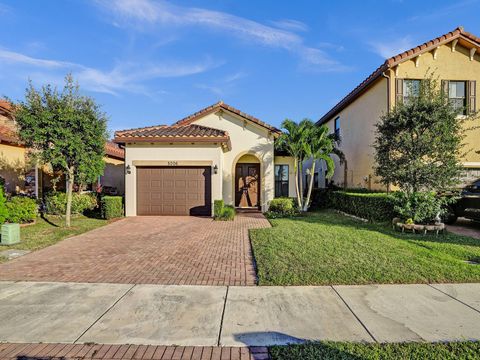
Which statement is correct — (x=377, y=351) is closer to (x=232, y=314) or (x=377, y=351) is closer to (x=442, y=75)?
(x=232, y=314)

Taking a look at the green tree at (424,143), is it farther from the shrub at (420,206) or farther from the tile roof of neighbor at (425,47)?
the tile roof of neighbor at (425,47)

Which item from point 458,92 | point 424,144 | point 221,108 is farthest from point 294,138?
point 458,92

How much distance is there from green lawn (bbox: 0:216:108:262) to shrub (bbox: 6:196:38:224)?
1.18 feet

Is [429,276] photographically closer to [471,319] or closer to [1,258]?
[471,319]

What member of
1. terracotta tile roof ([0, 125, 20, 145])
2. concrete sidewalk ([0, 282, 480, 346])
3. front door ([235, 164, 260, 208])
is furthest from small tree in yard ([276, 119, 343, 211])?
terracotta tile roof ([0, 125, 20, 145])

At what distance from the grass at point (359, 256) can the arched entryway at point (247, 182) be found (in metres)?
6.62

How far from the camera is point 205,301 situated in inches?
166

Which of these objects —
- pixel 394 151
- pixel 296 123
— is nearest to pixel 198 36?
pixel 296 123

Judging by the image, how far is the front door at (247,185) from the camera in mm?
15870

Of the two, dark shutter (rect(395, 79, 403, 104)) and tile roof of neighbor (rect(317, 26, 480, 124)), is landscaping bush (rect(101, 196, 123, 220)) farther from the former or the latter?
dark shutter (rect(395, 79, 403, 104))

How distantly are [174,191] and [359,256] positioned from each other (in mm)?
9410

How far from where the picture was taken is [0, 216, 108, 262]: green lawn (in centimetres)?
781

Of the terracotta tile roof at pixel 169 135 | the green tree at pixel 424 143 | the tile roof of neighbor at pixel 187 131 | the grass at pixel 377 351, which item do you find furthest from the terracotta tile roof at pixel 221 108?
the grass at pixel 377 351

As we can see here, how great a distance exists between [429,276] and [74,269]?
7157mm
